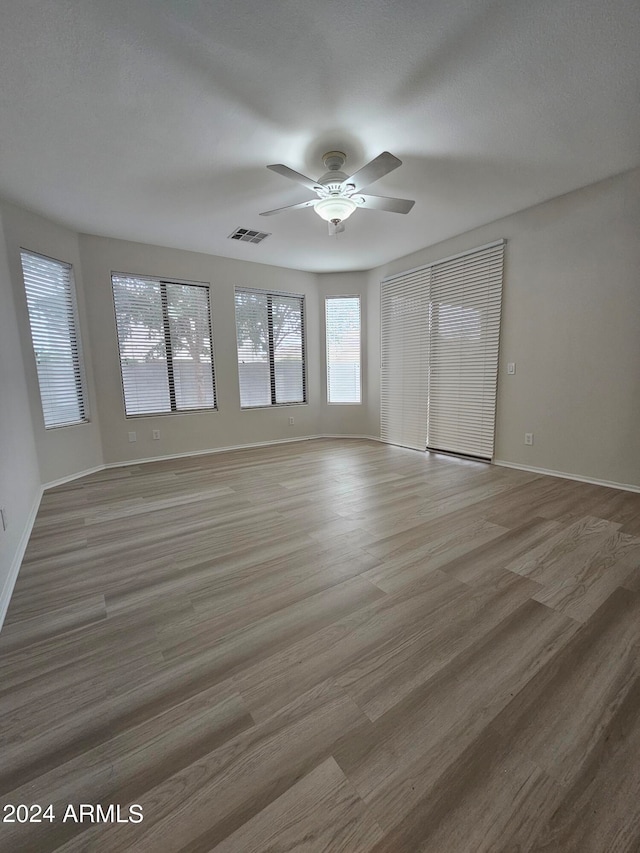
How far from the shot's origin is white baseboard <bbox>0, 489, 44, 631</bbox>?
5.60 ft

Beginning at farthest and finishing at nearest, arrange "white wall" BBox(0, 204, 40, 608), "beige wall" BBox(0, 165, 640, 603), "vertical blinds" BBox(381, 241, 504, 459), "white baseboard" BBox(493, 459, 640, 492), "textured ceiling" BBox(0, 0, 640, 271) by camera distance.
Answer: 1. "vertical blinds" BBox(381, 241, 504, 459)
2. "white baseboard" BBox(493, 459, 640, 492)
3. "beige wall" BBox(0, 165, 640, 603)
4. "white wall" BBox(0, 204, 40, 608)
5. "textured ceiling" BBox(0, 0, 640, 271)

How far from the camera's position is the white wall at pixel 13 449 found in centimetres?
201

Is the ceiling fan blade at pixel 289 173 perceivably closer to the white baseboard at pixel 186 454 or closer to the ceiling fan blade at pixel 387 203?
the ceiling fan blade at pixel 387 203

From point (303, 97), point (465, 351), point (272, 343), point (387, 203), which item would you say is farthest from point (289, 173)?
point (272, 343)

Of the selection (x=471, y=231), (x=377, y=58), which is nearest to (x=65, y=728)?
(x=377, y=58)

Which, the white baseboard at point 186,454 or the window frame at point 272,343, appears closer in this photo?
the white baseboard at point 186,454

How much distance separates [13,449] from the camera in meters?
2.50

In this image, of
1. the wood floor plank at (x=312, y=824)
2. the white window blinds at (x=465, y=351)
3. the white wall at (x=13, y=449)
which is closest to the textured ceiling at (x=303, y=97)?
the white window blinds at (x=465, y=351)

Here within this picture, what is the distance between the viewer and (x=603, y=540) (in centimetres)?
220

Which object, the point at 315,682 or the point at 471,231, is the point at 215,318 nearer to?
the point at 471,231

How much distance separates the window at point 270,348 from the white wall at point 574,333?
284cm

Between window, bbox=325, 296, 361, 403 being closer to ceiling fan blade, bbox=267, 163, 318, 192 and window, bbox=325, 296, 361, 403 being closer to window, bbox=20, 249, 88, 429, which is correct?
ceiling fan blade, bbox=267, 163, 318, 192

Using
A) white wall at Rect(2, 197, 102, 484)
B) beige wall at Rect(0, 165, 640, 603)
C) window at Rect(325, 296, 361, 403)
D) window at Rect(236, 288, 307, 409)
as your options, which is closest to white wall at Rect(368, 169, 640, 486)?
Result: beige wall at Rect(0, 165, 640, 603)

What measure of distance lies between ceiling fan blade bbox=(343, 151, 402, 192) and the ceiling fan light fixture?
0.15 metres
